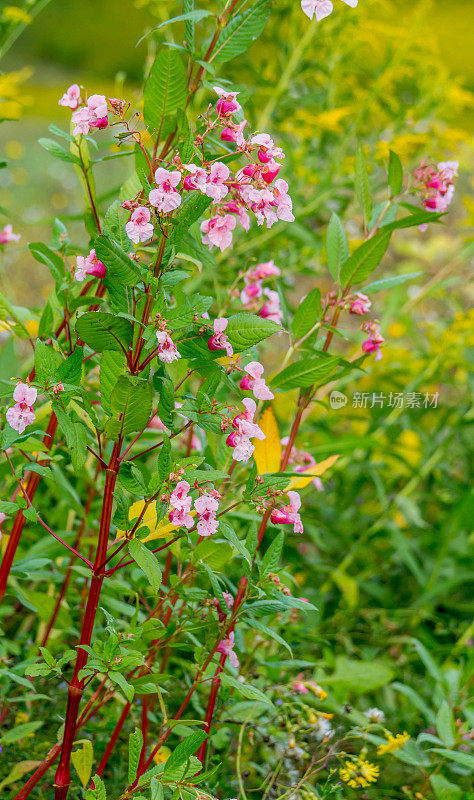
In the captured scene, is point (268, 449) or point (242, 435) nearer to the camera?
point (242, 435)

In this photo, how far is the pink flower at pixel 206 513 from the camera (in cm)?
63

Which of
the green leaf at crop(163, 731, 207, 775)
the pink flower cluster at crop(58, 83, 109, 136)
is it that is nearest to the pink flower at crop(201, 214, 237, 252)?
the pink flower cluster at crop(58, 83, 109, 136)

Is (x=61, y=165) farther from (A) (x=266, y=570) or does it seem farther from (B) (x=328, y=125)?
(A) (x=266, y=570)

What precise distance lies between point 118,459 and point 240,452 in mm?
129

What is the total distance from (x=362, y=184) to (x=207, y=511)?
472mm

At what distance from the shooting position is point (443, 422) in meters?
1.71

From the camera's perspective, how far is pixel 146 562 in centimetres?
65

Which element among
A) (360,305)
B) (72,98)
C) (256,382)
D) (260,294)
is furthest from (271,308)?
(72,98)

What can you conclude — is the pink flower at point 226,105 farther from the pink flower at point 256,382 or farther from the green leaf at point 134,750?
the green leaf at point 134,750

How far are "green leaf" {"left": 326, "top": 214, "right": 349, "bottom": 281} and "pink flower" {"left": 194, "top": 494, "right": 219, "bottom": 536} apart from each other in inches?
13.9

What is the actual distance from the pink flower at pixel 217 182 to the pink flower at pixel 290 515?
0.31 m

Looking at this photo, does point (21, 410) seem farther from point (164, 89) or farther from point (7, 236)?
point (7, 236)

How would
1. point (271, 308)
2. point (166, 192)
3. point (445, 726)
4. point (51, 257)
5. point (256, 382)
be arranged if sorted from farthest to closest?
1. point (445, 726)
2. point (271, 308)
3. point (51, 257)
4. point (256, 382)
5. point (166, 192)

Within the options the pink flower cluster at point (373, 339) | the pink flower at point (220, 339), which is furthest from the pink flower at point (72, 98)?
the pink flower cluster at point (373, 339)
